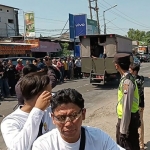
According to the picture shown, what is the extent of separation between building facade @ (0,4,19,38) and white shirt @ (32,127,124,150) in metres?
38.5

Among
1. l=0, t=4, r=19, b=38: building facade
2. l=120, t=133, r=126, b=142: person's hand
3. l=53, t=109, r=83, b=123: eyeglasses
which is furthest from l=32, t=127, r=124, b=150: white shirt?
l=0, t=4, r=19, b=38: building facade

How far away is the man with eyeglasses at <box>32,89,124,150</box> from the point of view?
157 centimetres

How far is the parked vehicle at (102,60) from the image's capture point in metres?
14.4

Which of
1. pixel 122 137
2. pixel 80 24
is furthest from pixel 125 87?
pixel 80 24

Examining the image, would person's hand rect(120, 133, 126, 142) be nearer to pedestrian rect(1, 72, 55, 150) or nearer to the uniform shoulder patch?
the uniform shoulder patch

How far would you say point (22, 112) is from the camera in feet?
6.71

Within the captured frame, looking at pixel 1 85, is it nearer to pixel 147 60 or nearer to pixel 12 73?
pixel 12 73

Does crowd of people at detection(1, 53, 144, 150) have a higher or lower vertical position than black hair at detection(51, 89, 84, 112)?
lower

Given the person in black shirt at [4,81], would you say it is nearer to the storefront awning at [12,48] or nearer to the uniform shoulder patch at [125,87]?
the storefront awning at [12,48]

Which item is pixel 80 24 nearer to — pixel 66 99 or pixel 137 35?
pixel 66 99

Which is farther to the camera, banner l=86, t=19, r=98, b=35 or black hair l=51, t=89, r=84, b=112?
banner l=86, t=19, r=98, b=35

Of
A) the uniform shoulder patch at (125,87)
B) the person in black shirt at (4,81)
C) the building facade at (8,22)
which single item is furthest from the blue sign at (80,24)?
the uniform shoulder patch at (125,87)

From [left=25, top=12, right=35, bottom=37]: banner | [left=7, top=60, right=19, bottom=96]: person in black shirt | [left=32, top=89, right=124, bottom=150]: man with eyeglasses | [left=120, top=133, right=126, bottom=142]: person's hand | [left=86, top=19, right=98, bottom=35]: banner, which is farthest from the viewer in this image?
[left=86, top=19, right=98, bottom=35]: banner

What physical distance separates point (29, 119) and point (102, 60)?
12814 mm
